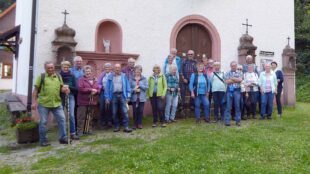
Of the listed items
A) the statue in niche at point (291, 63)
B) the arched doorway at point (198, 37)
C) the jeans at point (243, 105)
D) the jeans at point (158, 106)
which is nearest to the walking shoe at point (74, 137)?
the jeans at point (158, 106)

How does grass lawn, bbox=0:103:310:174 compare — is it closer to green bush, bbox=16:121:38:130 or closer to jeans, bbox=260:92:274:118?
green bush, bbox=16:121:38:130

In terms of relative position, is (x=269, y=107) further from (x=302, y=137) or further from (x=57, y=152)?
(x=57, y=152)

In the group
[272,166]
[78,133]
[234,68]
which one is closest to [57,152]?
[78,133]

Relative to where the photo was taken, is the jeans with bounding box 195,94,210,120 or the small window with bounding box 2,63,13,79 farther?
the small window with bounding box 2,63,13,79

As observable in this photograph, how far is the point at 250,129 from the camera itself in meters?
7.95

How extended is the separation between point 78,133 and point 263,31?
25.7ft

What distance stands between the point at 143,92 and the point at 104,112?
1.13 meters

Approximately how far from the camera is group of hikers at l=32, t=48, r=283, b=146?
733cm

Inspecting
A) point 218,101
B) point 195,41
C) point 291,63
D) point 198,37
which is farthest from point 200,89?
point 291,63

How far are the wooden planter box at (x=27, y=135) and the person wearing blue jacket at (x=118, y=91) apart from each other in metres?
1.74

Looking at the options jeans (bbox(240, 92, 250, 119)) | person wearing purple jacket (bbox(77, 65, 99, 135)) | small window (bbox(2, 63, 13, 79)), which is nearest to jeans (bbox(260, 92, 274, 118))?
jeans (bbox(240, 92, 250, 119))

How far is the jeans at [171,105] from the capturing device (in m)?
9.01

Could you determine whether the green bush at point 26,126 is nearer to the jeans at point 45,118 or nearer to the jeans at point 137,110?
the jeans at point 45,118

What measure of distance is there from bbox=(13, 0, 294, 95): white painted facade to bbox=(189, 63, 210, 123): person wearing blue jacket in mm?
1927
